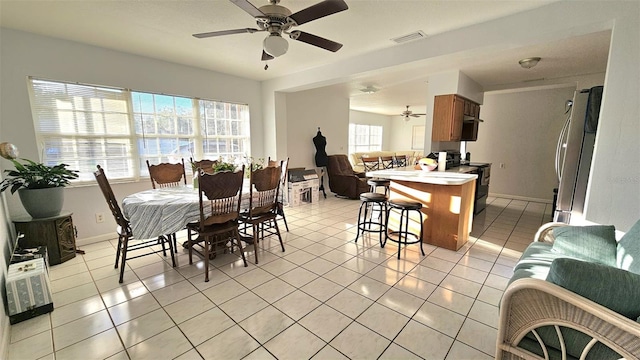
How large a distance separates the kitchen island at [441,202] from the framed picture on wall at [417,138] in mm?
8642

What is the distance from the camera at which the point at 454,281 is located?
2395 millimetres

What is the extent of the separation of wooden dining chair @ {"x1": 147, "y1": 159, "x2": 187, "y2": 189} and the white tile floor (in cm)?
97

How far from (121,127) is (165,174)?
960mm

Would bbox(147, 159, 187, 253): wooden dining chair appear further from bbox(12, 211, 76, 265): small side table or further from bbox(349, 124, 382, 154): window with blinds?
bbox(349, 124, 382, 154): window with blinds

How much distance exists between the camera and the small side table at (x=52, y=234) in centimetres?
260

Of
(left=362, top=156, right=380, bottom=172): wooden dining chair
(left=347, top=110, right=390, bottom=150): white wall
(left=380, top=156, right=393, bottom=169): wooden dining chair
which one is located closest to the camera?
(left=362, top=156, right=380, bottom=172): wooden dining chair

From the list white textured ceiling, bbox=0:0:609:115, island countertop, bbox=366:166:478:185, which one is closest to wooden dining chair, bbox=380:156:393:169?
white textured ceiling, bbox=0:0:609:115

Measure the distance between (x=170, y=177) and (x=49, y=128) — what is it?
54.3 inches

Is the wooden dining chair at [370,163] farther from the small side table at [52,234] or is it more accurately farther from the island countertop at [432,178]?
the small side table at [52,234]

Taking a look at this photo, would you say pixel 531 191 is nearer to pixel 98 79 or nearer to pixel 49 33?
pixel 98 79

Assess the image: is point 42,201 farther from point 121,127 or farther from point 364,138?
point 364,138

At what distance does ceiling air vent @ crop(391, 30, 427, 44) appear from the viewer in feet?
9.15

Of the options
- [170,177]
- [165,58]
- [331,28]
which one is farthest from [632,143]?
[165,58]

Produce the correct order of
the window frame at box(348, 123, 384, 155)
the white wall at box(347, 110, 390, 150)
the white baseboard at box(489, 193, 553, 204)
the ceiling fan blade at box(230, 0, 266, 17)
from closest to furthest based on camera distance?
the ceiling fan blade at box(230, 0, 266, 17) → the white baseboard at box(489, 193, 553, 204) → the white wall at box(347, 110, 390, 150) → the window frame at box(348, 123, 384, 155)
